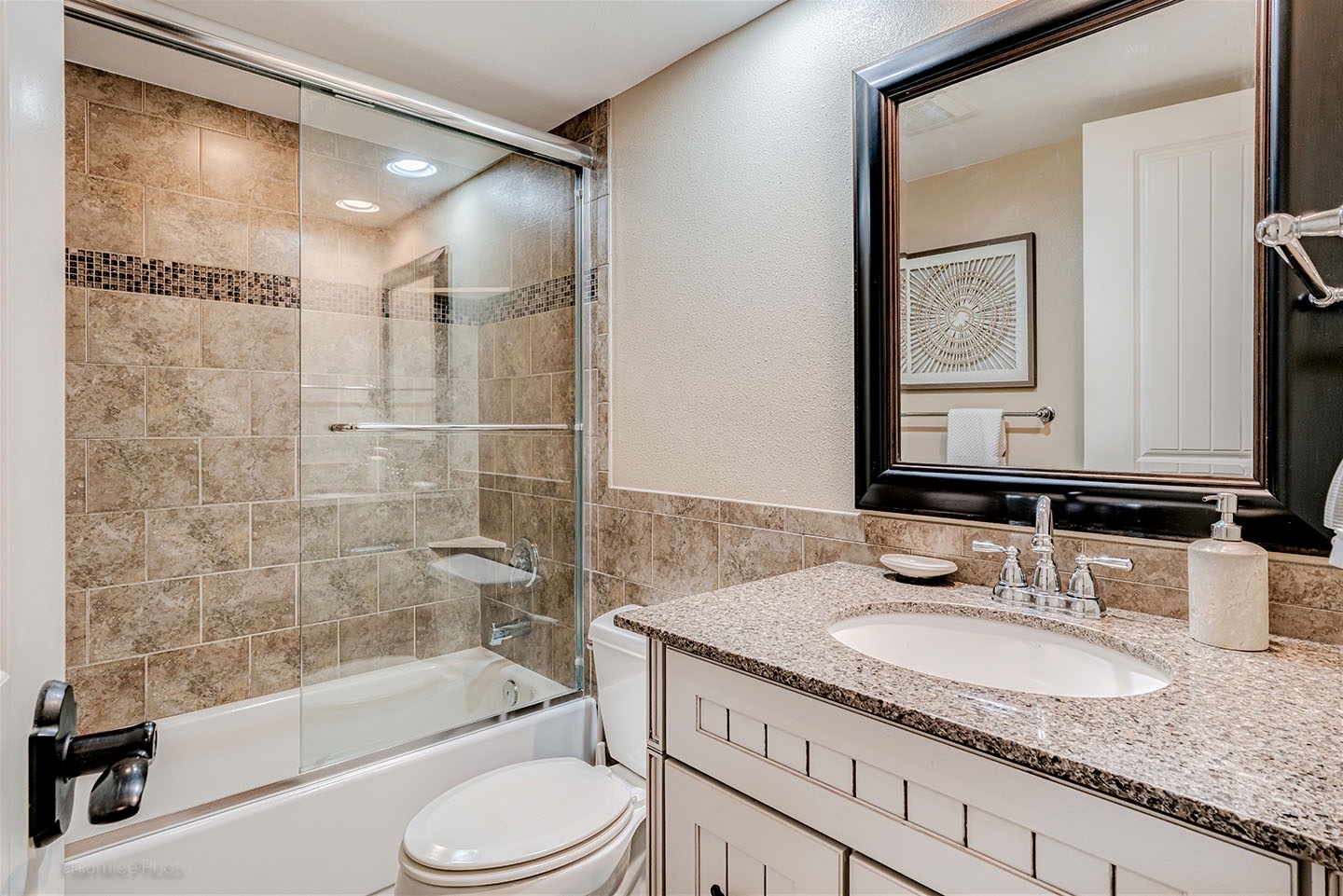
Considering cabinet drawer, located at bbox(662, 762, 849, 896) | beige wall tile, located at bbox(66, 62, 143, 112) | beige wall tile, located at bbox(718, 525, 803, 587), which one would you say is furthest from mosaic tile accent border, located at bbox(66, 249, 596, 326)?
cabinet drawer, located at bbox(662, 762, 849, 896)

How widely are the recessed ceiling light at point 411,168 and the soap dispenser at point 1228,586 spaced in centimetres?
196

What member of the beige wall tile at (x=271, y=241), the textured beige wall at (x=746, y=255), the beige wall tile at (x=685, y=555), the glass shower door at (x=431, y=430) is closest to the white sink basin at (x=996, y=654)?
the textured beige wall at (x=746, y=255)

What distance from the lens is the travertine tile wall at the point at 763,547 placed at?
0.96 meters

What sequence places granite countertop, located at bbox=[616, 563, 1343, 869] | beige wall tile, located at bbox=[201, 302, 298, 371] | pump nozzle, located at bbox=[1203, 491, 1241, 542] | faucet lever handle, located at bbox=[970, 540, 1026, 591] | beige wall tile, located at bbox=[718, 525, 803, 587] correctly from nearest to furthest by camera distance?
granite countertop, located at bbox=[616, 563, 1343, 869], pump nozzle, located at bbox=[1203, 491, 1241, 542], faucet lever handle, located at bbox=[970, 540, 1026, 591], beige wall tile, located at bbox=[718, 525, 803, 587], beige wall tile, located at bbox=[201, 302, 298, 371]

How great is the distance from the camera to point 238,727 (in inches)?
81.8

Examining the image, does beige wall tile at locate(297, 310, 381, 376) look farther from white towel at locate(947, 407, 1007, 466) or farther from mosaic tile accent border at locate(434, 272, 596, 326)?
white towel at locate(947, 407, 1007, 466)

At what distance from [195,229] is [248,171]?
0.87 feet

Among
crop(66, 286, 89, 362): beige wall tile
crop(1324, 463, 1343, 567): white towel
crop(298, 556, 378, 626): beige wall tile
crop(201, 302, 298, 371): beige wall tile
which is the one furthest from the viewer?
crop(201, 302, 298, 371): beige wall tile

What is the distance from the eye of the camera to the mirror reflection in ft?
3.30

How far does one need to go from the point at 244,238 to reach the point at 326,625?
130 cm

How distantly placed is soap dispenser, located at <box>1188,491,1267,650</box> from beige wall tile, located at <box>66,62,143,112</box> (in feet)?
9.25

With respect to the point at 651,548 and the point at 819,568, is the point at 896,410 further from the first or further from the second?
the point at 651,548

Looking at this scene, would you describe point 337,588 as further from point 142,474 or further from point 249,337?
point 249,337

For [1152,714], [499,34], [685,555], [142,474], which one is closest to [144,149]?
[142,474]
